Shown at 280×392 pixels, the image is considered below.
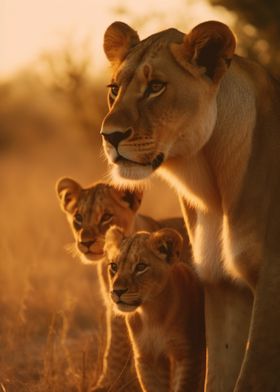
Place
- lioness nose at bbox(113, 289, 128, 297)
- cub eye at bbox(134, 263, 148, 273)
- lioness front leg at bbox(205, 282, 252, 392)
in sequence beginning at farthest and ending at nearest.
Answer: cub eye at bbox(134, 263, 148, 273) < lioness nose at bbox(113, 289, 128, 297) < lioness front leg at bbox(205, 282, 252, 392)

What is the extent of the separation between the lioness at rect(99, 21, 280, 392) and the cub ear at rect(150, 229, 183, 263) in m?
0.60

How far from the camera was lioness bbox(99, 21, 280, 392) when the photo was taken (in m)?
3.90

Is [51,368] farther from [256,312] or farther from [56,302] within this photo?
[56,302]

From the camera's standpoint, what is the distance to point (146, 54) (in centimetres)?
404

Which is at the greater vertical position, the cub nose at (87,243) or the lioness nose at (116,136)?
the lioness nose at (116,136)

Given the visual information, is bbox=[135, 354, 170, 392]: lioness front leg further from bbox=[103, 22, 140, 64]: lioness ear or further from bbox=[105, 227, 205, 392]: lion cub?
bbox=[103, 22, 140, 64]: lioness ear

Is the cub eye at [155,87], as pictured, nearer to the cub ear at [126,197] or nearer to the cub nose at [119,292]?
the cub nose at [119,292]

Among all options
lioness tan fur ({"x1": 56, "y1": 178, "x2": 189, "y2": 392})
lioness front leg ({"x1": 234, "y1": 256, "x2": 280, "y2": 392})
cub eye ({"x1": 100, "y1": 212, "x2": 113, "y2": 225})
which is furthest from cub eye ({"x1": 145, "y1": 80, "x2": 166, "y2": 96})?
cub eye ({"x1": 100, "y1": 212, "x2": 113, "y2": 225})

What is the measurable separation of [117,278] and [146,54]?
1107 mm

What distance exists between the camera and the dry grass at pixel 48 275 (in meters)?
5.51

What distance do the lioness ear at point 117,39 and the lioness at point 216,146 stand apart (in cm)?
1

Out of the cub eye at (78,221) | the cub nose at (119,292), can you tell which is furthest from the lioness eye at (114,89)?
the cub eye at (78,221)

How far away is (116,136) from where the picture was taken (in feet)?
12.6

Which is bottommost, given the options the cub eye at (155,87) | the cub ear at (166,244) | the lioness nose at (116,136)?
the cub ear at (166,244)
